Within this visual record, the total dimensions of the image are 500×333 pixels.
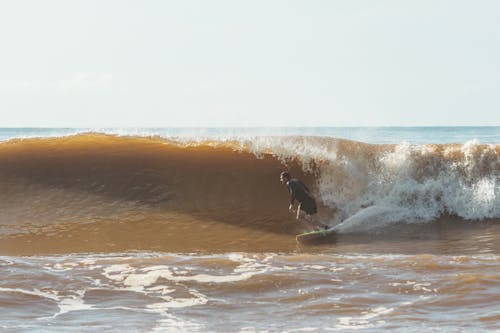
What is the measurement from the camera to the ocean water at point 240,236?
7270 mm

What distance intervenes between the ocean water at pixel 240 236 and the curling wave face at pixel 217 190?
0.12ft

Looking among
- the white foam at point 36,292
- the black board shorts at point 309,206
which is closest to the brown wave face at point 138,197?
the black board shorts at point 309,206

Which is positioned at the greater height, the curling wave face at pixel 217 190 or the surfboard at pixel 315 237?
the curling wave face at pixel 217 190

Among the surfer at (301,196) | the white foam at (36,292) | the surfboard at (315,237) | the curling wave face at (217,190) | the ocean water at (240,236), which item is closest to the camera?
the ocean water at (240,236)

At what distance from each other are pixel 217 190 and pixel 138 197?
157 cm

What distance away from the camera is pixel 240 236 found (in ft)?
42.5

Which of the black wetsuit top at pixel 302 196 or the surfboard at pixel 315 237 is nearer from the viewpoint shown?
the surfboard at pixel 315 237

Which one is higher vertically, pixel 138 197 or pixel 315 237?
pixel 138 197

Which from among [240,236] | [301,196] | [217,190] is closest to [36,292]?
[240,236]

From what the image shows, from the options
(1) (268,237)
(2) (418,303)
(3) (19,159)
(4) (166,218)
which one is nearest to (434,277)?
(2) (418,303)

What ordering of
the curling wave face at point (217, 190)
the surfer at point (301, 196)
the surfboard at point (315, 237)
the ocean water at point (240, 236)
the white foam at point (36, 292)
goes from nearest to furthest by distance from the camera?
the ocean water at point (240, 236)
the white foam at point (36, 292)
the surfboard at point (315, 237)
the surfer at point (301, 196)
the curling wave face at point (217, 190)

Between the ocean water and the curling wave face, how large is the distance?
0.12ft

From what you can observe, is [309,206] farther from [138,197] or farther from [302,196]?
[138,197]

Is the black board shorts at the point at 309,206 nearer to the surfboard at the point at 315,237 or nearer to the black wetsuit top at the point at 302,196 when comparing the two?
the black wetsuit top at the point at 302,196
